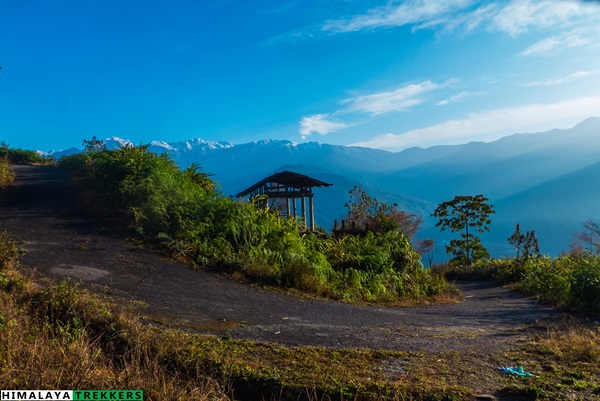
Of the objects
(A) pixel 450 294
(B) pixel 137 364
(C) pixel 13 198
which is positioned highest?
(C) pixel 13 198

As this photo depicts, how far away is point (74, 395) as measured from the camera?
3.17 m

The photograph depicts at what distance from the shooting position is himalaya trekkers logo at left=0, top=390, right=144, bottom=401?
10.2 feet

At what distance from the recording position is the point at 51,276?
6.24 metres

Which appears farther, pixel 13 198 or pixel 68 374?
pixel 13 198

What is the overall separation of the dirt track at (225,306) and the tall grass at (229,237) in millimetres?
675

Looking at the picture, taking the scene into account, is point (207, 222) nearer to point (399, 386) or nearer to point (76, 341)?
point (76, 341)

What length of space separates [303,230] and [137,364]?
10.8 m

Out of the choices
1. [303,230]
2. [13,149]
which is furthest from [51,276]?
[13,149]

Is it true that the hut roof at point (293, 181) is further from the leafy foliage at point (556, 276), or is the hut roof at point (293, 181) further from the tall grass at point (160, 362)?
the tall grass at point (160, 362)

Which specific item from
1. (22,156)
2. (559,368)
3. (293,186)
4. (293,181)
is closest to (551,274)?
(559,368)

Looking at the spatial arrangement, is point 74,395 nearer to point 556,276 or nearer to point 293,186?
point 556,276

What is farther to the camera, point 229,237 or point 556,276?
point 556,276

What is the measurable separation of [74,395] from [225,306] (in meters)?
3.24

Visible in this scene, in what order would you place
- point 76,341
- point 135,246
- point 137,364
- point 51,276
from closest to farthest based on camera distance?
point 137,364 → point 76,341 → point 51,276 → point 135,246
